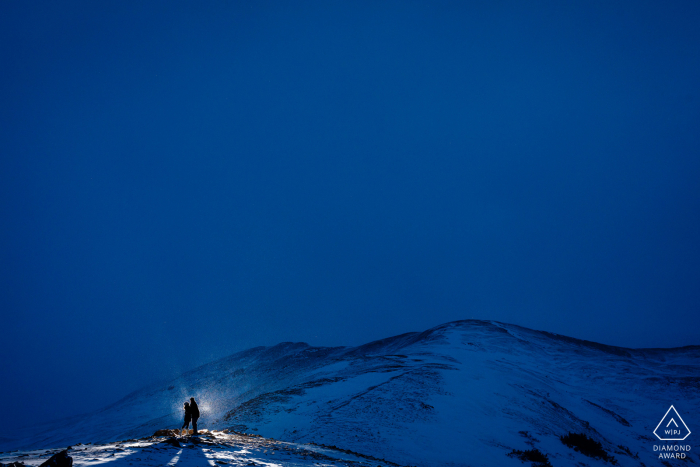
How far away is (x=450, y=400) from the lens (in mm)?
24859

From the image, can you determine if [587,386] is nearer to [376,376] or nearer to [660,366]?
[660,366]

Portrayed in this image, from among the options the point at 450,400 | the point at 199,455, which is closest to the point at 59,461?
the point at 199,455

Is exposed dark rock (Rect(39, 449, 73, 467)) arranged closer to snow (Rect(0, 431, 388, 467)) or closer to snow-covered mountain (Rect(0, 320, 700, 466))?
snow (Rect(0, 431, 388, 467))

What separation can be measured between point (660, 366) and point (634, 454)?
1082 inches

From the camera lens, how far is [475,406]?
80.7 feet

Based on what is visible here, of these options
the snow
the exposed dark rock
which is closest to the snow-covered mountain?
the snow

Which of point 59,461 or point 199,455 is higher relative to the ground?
point 59,461

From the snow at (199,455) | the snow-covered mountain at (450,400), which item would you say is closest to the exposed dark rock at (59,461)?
the snow at (199,455)

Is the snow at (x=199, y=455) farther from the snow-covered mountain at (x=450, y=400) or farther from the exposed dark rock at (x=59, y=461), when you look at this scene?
the snow-covered mountain at (x=450, y=400)

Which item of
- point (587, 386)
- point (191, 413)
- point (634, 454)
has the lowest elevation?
point (634, 454)

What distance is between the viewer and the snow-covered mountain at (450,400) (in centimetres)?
2025

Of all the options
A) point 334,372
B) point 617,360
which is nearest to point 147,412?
point 334,372

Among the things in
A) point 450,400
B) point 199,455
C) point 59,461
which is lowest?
point 450,400

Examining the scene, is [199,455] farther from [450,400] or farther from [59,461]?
[450,400]
